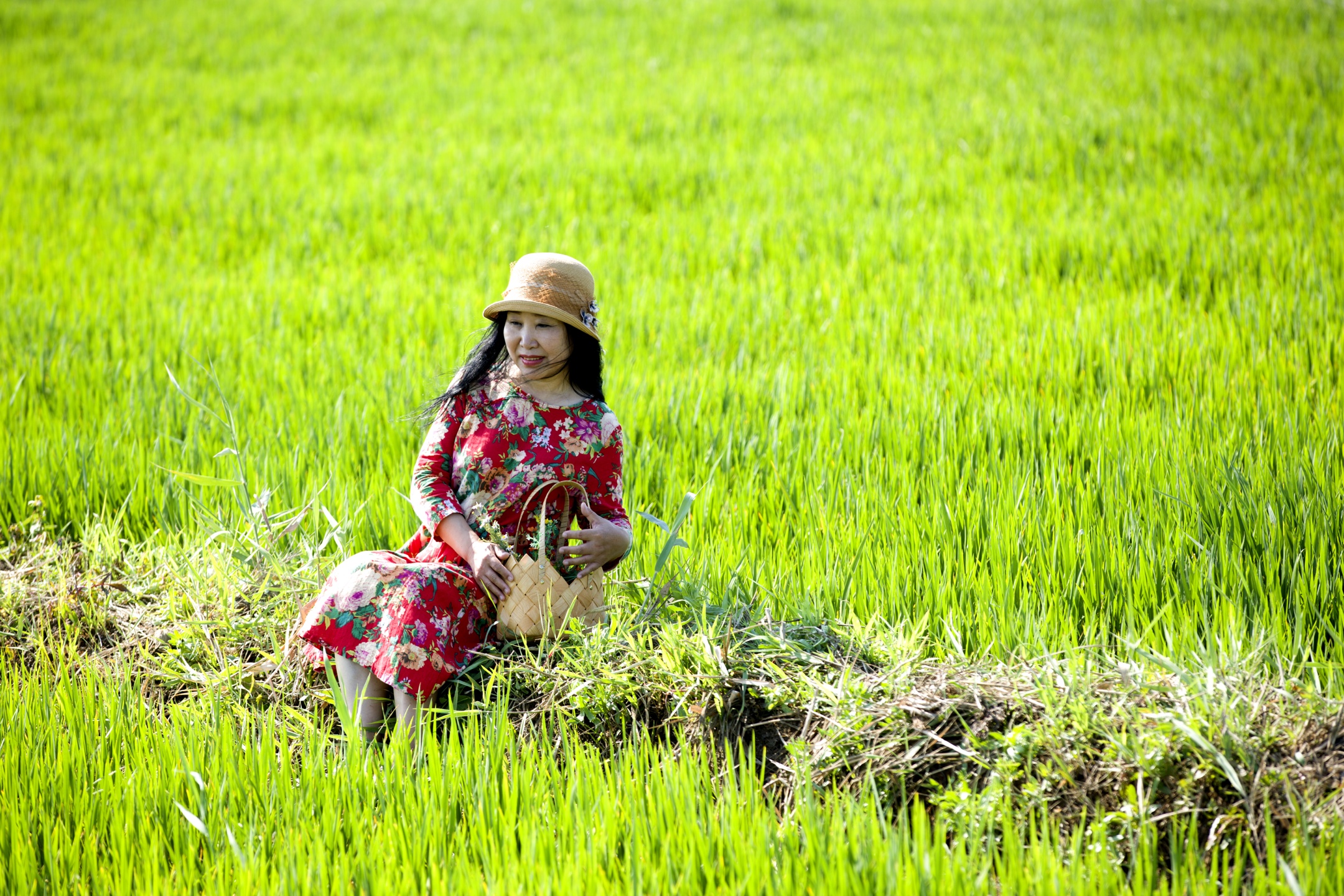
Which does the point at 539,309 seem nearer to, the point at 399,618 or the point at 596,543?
the point at 596,543

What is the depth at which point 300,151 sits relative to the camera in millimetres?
7242

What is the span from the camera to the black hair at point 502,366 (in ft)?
7.70

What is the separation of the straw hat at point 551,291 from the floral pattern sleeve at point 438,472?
264mm

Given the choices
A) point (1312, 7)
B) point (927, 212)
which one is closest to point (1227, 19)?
point (1312, 7)

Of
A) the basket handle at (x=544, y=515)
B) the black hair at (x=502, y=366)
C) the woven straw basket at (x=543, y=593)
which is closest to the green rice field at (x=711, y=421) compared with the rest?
the woven straw basket at (x=543, y=593)

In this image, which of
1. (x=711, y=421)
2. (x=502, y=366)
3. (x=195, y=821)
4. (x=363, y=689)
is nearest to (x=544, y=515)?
(x=502, y=366)

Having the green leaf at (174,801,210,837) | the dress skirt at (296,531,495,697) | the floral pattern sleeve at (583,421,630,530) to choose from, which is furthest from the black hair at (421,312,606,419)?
the green leaf at (174,801,210,837)

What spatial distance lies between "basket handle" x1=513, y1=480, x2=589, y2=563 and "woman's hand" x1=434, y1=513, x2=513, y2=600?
0.08 metres

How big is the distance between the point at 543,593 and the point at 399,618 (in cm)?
30

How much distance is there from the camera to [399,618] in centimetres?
214

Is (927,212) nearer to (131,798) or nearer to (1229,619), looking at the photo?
(1229,619)

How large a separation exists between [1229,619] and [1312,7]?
10.1 metres

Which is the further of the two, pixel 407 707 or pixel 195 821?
pixel 407 707

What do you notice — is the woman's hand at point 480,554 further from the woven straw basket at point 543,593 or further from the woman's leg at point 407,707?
the woman's leg at point 407,707
